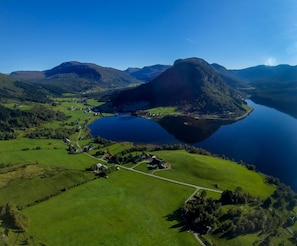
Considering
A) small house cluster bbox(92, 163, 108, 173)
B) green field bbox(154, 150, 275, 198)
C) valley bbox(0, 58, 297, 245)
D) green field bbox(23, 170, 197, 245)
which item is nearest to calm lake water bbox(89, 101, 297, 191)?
valley bbox(0, 58, 297, 245)

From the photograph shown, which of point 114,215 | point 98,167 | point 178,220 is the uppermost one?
point 98,167

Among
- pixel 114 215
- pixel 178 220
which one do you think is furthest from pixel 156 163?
pixel 178 220

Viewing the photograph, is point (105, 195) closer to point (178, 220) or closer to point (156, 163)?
point (178, 220)

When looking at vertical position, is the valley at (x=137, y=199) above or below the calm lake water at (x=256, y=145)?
below

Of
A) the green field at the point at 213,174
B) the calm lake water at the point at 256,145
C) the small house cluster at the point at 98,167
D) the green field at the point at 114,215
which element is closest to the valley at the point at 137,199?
the green field at the point at 114,215

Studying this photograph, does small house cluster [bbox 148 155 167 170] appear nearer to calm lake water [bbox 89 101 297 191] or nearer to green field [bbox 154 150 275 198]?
green field [bbox 154 150 275 198]

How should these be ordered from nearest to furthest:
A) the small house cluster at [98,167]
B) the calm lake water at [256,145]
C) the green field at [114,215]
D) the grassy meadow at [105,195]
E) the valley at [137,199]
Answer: the green field at [114,215], the valley at [137,199], the grassy meadow at [105,195], the small house cluster at [98,167], the calm lake water at [256,145]

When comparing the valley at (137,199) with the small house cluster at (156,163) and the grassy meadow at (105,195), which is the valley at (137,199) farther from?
the small house cluster at (156,163)
